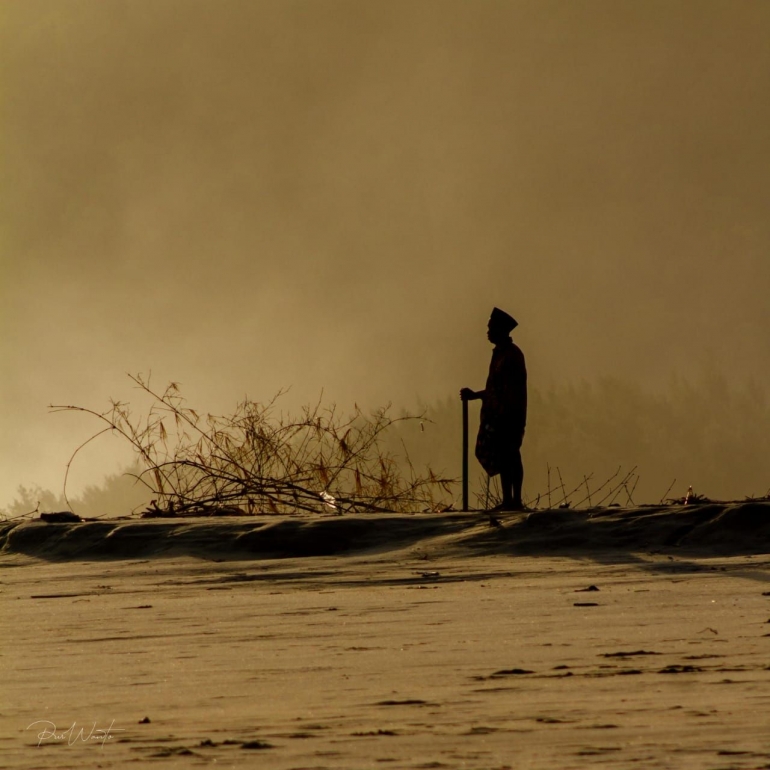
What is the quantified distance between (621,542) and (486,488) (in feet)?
11.2

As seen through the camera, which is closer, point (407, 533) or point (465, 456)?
point (407, 533)

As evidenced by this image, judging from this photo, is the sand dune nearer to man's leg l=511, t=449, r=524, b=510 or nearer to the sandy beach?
the sandy beach

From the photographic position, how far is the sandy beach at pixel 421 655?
8.43ft

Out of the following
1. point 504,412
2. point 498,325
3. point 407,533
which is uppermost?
point 498,325

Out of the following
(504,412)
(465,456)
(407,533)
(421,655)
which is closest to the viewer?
(421,655)

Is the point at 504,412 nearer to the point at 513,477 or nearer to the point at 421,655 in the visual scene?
the point at 513,477

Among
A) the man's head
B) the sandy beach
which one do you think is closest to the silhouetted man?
the man's head

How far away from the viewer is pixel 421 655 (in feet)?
12.7

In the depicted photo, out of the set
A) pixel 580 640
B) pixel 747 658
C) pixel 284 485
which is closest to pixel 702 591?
pixel 580 640

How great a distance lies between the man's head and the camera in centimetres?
995

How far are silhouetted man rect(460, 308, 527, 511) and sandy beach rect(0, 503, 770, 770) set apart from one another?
1.23 m

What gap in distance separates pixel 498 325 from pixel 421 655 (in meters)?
6.26

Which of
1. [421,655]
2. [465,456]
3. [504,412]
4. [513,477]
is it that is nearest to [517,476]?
[513,477]

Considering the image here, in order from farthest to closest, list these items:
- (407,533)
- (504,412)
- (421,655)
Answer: (504,412) < (407,533) < (421,655)
